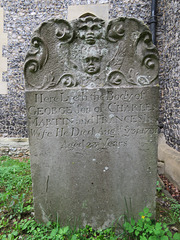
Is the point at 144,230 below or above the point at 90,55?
below

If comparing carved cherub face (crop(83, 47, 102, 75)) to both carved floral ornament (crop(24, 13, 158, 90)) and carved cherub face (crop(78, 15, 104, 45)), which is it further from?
carved cherub face (crop(78, 15, 104, 45))

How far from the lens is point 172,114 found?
4.09 meters

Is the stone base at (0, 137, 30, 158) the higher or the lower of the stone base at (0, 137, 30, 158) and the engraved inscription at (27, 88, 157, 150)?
the lower

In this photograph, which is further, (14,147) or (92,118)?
(14,147)

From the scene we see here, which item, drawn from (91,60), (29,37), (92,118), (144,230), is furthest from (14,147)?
(144,230)

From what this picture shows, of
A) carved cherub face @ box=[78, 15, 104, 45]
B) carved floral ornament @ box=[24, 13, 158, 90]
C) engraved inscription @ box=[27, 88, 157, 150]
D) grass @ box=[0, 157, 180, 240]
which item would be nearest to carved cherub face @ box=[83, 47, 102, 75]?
carved floral ornament @ box=[24, 13, 158, 90]

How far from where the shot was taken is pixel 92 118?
204cm

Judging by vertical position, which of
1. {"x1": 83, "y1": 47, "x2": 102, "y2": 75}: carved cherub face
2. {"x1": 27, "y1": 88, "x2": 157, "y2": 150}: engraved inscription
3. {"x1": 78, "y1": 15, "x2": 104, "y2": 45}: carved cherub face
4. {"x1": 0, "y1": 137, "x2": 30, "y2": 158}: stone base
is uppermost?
{"x1": 78, "y1": 15, "x2": 104, "y2": 45}: carved cherub face

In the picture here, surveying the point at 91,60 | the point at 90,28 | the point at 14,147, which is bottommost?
the point at 14,147

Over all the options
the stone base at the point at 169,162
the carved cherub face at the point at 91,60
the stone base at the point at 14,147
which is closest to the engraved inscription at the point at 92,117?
the carved cherub face at the point at 91,60

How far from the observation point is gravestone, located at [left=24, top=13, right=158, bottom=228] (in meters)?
1.96

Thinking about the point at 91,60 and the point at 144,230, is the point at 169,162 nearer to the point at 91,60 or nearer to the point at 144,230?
the point at 144,230

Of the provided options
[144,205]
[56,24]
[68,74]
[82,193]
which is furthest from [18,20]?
[144,205]

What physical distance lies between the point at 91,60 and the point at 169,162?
3.03m
